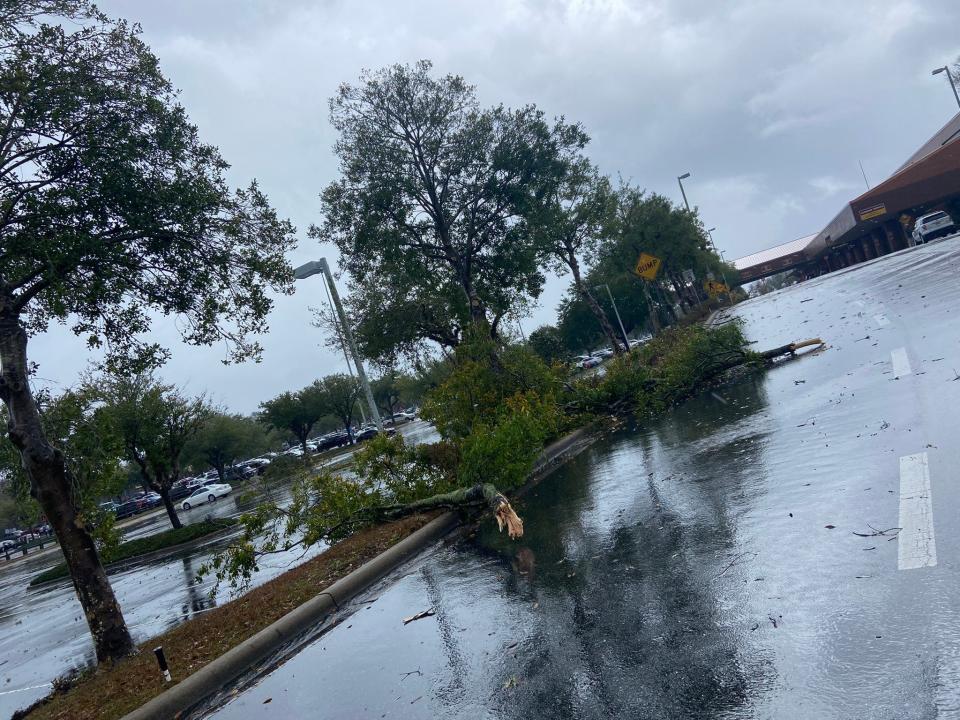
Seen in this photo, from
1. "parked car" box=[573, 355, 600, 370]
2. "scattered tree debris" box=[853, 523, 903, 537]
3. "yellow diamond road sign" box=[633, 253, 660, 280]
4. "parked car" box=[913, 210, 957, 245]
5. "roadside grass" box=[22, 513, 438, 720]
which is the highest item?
"yellow diamond road sign" box=[633, 253, 660, 280]

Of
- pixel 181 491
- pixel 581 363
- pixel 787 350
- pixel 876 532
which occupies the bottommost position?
pixel 876 532

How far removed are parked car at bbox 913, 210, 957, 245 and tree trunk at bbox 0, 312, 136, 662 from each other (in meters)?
52.9

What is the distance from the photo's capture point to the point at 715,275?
233 ft

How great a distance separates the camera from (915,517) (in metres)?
6.00

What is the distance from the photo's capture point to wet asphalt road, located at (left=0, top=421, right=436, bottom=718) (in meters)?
10.6

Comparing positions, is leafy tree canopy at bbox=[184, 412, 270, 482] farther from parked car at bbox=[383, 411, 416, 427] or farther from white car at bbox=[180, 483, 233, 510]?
parked car at bbox=[383, 411, 416, 427]

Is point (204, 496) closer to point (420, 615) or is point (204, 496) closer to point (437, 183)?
point (437, 183)

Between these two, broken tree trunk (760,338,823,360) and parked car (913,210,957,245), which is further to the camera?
parked car (913,210,957,245)

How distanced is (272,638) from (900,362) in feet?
33.6

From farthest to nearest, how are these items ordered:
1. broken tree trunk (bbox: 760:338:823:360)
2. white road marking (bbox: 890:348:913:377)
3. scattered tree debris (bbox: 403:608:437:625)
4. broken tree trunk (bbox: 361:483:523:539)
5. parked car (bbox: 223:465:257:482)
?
parked car (bbox: 223:465:257:482)
broken tree trunk (bbox: 760:338:823:360)
white road marking (bbox: 890:348:913:377)
broken tree trunk (bbox: 361:483:523:539)
scattered tree debris (bbox: 403:608:437:625)

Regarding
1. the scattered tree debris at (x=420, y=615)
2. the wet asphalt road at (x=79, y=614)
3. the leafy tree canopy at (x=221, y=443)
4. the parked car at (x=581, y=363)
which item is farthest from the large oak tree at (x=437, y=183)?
the leafy tree canopy at (x=221, y=443)

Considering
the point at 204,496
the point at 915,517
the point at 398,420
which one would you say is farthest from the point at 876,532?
the point at 398,420

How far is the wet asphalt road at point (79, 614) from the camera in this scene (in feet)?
34.8

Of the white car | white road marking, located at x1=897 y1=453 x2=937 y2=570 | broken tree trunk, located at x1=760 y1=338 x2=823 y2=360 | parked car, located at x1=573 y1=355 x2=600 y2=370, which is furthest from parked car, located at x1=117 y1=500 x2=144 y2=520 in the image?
white road marking, located at x1=897 y1=453 x2=937 y2=570
